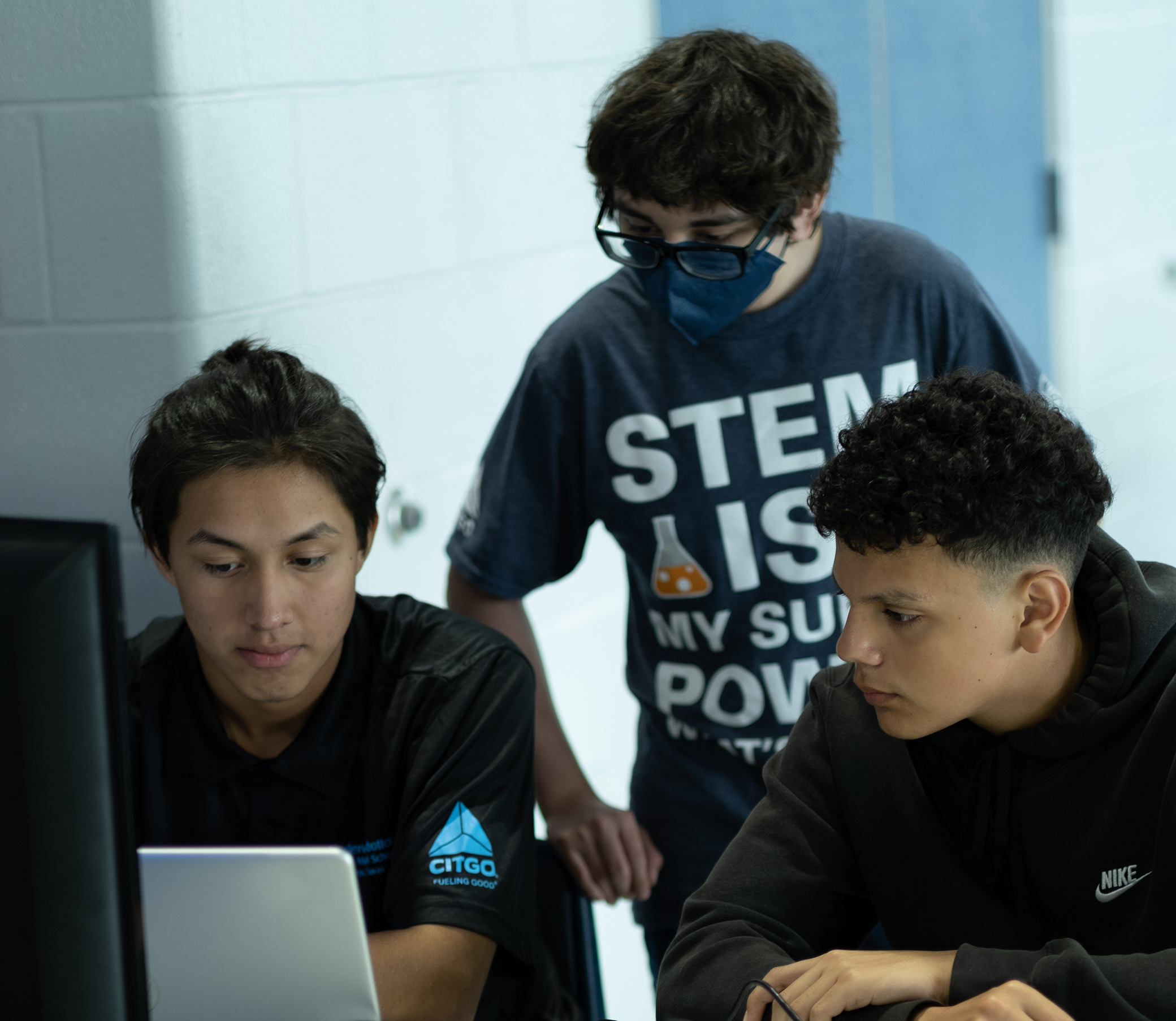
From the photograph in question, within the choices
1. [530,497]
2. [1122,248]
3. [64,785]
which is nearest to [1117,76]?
[1122,248]

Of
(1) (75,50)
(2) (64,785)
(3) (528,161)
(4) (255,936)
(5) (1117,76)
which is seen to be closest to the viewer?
(2) (64,785)

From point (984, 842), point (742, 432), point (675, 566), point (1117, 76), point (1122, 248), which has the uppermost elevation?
point (1117, 76)

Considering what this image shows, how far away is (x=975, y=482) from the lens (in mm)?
1188

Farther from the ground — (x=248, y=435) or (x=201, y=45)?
(x=201, y=45)

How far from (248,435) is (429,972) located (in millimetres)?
592

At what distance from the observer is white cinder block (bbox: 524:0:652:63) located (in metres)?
2.24

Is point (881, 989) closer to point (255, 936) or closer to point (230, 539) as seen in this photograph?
point (255, 936)

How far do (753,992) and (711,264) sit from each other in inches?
31.6

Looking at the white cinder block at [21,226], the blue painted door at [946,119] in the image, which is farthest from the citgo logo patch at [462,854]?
the blue painted door at [946,119]

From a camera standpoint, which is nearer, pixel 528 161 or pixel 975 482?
pixel 975 482

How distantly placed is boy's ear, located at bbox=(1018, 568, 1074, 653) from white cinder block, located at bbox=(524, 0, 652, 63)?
4.50 ft

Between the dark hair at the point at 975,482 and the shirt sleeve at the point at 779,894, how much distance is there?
0.92 feet

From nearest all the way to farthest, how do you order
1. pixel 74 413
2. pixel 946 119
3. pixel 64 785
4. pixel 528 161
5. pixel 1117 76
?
pixel 64 785 < pixel 74 413 < pixel 528 161 < pixel 946 119 < pixel 1117 76

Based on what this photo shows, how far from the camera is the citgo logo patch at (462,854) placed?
1407mm
